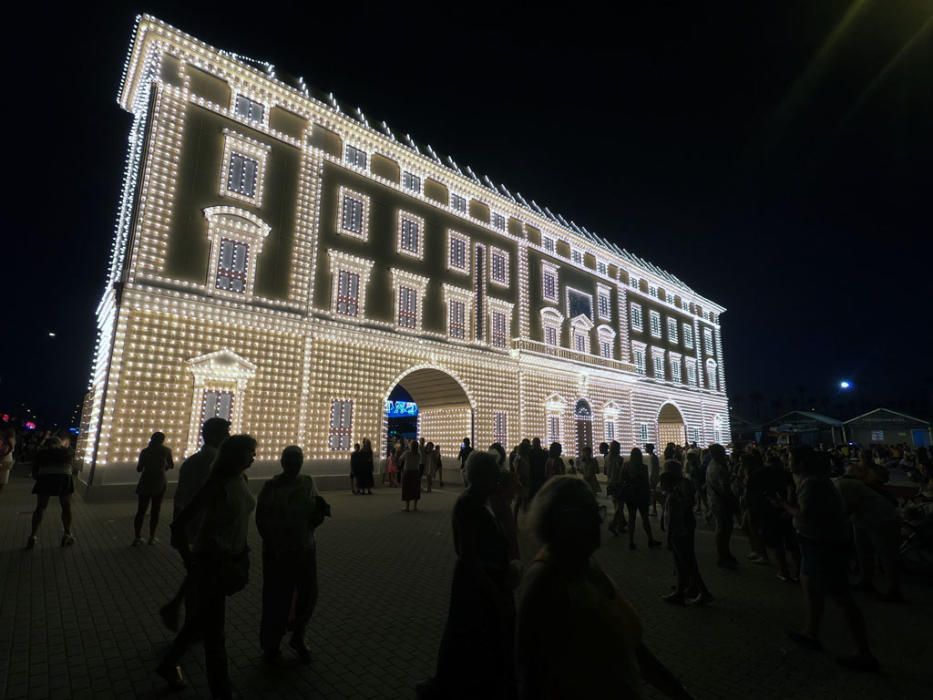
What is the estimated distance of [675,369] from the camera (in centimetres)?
3866

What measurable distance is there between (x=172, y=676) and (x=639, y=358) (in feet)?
114

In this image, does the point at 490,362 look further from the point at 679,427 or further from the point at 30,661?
the point at 679,427

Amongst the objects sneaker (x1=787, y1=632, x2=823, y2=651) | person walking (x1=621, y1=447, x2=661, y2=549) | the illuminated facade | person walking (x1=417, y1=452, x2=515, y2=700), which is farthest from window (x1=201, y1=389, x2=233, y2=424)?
sneaker (x1=787, y1=632, x2=823, y2=651)

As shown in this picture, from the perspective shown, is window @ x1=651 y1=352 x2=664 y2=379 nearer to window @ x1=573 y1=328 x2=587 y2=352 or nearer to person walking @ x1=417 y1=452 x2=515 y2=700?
window @ x1=573 y1=328 x2=587 y2=352

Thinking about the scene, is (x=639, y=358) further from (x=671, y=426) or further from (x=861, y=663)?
(x=861, y=663)

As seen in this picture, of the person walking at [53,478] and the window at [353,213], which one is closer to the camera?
the person walking at [53,478]

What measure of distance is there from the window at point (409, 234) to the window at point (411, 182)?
1.46m

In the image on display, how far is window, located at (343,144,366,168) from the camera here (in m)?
20.2

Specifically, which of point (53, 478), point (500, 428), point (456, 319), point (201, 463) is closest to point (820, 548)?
point (201, 463)

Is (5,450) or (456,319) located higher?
(456,319)

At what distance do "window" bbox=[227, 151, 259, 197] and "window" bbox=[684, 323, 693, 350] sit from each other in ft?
119

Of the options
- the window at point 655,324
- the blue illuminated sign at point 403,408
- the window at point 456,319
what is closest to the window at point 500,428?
the window at point 456,319

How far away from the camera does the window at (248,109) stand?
56.9 feet

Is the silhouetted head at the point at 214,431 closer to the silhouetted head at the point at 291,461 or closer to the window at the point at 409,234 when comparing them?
the silhouetted head at the point at 291,461
